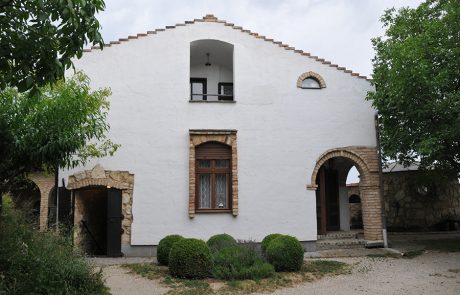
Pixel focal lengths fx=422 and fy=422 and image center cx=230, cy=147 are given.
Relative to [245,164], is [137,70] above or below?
above

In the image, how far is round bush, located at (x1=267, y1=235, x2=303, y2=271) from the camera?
876 centimetres

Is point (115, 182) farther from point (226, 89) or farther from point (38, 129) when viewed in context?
point (226, 89)

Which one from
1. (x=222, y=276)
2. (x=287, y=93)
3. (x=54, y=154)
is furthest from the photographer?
(x=287, y=93)

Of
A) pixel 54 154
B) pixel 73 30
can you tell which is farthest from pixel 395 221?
pixel 73 30

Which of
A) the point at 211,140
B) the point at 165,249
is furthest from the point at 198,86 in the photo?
the point at 165,249

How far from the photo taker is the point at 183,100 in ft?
39.7

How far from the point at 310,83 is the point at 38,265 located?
30.5 ft

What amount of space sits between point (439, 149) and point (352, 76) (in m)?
3.59

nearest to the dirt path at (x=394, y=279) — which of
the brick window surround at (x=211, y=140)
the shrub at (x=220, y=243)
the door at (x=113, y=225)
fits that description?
the shrub at (x=220, y=243)

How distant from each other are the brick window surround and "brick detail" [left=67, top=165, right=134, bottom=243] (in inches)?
64.6

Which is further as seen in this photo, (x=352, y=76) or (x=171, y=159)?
(x=352, y=76)

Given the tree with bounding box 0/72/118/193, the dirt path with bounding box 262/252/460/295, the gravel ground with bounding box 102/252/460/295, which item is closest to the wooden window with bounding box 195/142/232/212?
the gravel ground with bounding box 102/252/460/295

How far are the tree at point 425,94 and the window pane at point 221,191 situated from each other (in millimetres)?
4751

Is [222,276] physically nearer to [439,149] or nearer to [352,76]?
[439,149]
